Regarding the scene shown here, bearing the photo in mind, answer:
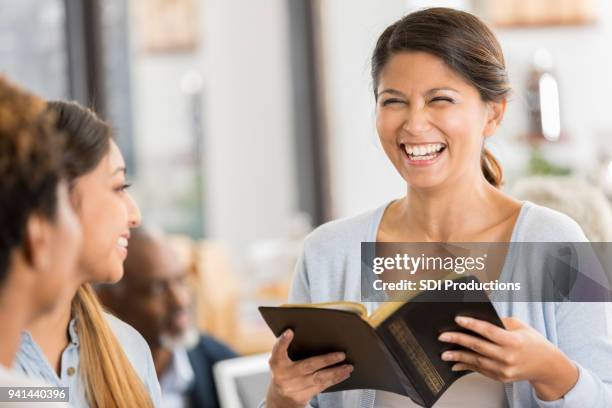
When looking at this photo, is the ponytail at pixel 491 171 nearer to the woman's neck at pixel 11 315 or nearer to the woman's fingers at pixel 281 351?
the woman's fingers at pixel 281 351

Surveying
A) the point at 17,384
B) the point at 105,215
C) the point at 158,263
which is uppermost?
the point at 105,215

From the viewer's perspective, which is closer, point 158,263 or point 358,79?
point 158,263

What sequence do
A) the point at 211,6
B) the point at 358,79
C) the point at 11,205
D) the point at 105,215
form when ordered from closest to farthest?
the point at 11,205
the point at 105,215
the point at 358,79
the point at 211,6

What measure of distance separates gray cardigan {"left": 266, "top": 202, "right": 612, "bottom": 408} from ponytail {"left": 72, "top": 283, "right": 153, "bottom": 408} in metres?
0.33

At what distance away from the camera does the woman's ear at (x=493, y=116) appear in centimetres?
150

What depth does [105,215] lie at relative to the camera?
1303 millimetres

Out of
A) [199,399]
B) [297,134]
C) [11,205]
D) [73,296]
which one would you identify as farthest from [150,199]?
[11,205]

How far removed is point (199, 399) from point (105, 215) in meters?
1.43

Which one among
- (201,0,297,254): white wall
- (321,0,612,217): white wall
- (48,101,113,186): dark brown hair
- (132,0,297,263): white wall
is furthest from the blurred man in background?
(201,0,297,254): white wall

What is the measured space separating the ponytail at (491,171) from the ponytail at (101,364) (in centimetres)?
69

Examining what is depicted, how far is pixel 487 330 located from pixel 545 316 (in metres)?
0.20

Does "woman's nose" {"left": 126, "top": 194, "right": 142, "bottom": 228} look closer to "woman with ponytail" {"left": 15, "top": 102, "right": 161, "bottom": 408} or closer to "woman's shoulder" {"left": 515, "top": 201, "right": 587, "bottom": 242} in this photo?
"woman with ponytail" {"left": 15, "top": 102, "right": 161, "bottom": 408}

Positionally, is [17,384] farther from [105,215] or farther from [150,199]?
[150,199]

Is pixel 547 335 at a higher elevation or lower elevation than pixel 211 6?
lower
